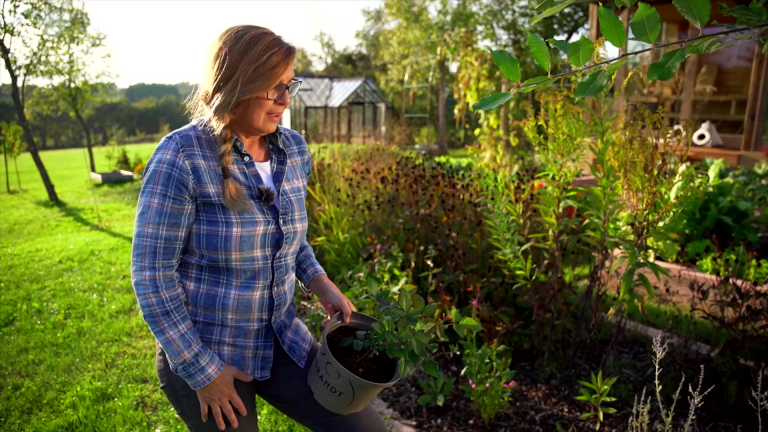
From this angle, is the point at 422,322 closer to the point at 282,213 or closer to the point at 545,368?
the point at 282,213

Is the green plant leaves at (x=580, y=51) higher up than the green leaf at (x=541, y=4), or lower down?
lower down

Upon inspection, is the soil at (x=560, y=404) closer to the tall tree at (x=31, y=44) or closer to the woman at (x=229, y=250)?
the woman at (x=229, y=250)

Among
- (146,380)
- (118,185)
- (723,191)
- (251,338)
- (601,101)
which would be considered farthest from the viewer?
(118,185)

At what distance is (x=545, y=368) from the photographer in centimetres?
291

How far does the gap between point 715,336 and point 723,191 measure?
6.96 feet

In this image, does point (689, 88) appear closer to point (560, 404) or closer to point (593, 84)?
point (560, 404)

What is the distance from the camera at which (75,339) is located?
375cm

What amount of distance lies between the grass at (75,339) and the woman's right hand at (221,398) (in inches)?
44.2

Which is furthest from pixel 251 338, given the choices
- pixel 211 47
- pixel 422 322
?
pixel 211 47

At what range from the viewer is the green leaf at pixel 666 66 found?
34.4 inches

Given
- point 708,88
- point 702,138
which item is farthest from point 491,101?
point 708,88

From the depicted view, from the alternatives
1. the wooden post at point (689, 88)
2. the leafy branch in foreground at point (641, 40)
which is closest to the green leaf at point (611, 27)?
the leafy branch in foreground at point (641, 40)

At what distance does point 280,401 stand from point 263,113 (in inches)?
36.9

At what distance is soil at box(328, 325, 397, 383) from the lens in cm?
174
